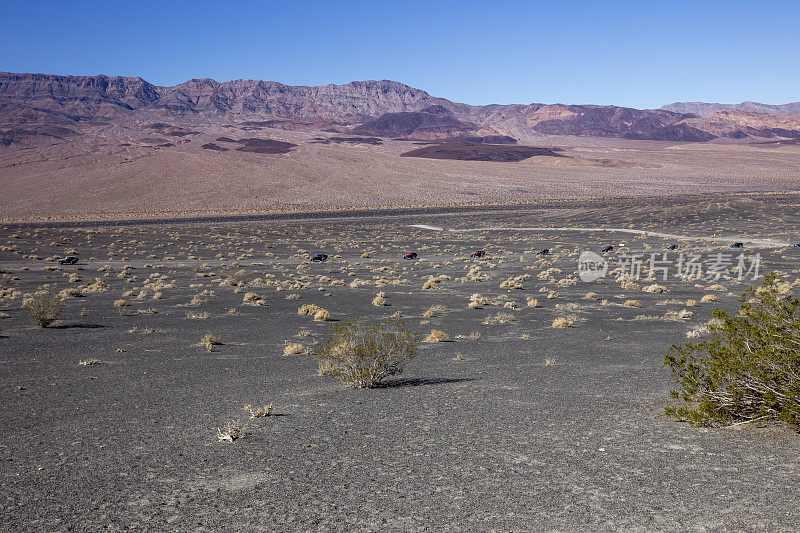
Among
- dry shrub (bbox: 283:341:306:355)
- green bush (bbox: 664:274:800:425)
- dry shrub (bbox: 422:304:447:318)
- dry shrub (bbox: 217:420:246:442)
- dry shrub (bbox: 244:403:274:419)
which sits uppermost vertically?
green bush (bbox: 664:274:800:425)

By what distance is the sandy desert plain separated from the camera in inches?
223

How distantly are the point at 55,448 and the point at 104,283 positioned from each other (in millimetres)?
23249

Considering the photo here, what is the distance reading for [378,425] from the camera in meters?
8.36

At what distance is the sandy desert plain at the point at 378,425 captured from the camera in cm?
566

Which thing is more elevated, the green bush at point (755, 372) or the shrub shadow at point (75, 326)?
the green bush at point (755, 372)

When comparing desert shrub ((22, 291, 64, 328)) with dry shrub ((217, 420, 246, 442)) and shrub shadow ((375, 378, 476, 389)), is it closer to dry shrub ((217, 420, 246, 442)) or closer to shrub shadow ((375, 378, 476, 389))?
shrub shadow ((375, 378, 476, 389))

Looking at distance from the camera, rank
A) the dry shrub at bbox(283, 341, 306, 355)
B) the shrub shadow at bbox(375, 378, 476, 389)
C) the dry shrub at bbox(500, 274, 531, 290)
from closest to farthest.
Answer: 1. the shrub shadow at bbox(375, 378, 476, 389)
2. the dry shrub at bbox(283, 341, 306, 355)
3. the dry shrub at bbox(500, 274, 531, 290)

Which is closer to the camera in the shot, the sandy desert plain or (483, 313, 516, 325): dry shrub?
the sandy desert plain

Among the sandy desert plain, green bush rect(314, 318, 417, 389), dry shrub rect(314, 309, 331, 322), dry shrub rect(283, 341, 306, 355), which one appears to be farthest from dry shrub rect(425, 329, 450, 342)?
green bush rect(314, 318, 417, 389)

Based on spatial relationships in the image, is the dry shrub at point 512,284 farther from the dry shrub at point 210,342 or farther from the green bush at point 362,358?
the green bush at point 362,358

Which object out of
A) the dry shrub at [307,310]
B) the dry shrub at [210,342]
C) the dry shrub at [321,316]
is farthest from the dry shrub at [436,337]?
the dry shrub at [307,310]

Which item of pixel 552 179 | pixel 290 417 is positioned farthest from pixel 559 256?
pixel 552 179
